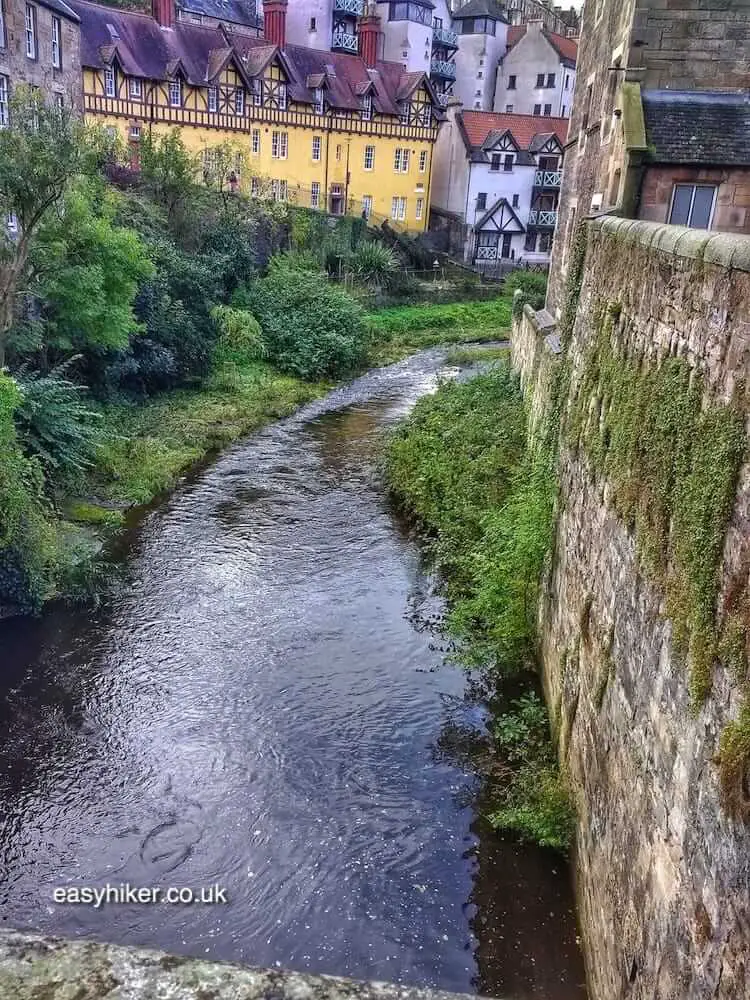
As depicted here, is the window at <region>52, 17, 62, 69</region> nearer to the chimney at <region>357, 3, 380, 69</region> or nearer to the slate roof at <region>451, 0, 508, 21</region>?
the chimney at <region>357, 3, 380, 69</region>

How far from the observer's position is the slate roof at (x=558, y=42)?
57906 millimetres

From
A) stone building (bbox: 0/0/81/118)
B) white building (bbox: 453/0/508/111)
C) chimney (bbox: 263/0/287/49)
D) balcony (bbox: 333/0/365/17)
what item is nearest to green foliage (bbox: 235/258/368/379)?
stone building (bbox: 0/0/81/118)

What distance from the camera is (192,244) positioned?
33.2m

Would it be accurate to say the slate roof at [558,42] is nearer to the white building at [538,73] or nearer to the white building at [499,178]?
the white building at [538,73]

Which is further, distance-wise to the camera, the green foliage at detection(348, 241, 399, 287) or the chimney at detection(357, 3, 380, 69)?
the chimney at detection(357, 3, 380, 69)

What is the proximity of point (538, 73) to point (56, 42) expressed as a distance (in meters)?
41.4

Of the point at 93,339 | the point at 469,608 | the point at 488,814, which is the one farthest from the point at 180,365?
the point at 488,814

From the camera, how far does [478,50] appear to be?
60.3 metres

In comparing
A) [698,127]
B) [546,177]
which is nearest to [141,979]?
[698,127]

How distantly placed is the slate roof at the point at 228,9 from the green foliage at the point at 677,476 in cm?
5254

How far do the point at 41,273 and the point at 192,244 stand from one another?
573 inches

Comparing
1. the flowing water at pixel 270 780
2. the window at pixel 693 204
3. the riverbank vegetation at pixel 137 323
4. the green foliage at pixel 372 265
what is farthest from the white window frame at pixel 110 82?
the window at pixel 693 204

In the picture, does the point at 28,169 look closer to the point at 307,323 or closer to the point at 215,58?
the point at 307,323

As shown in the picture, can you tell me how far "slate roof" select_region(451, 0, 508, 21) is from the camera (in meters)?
59.6
